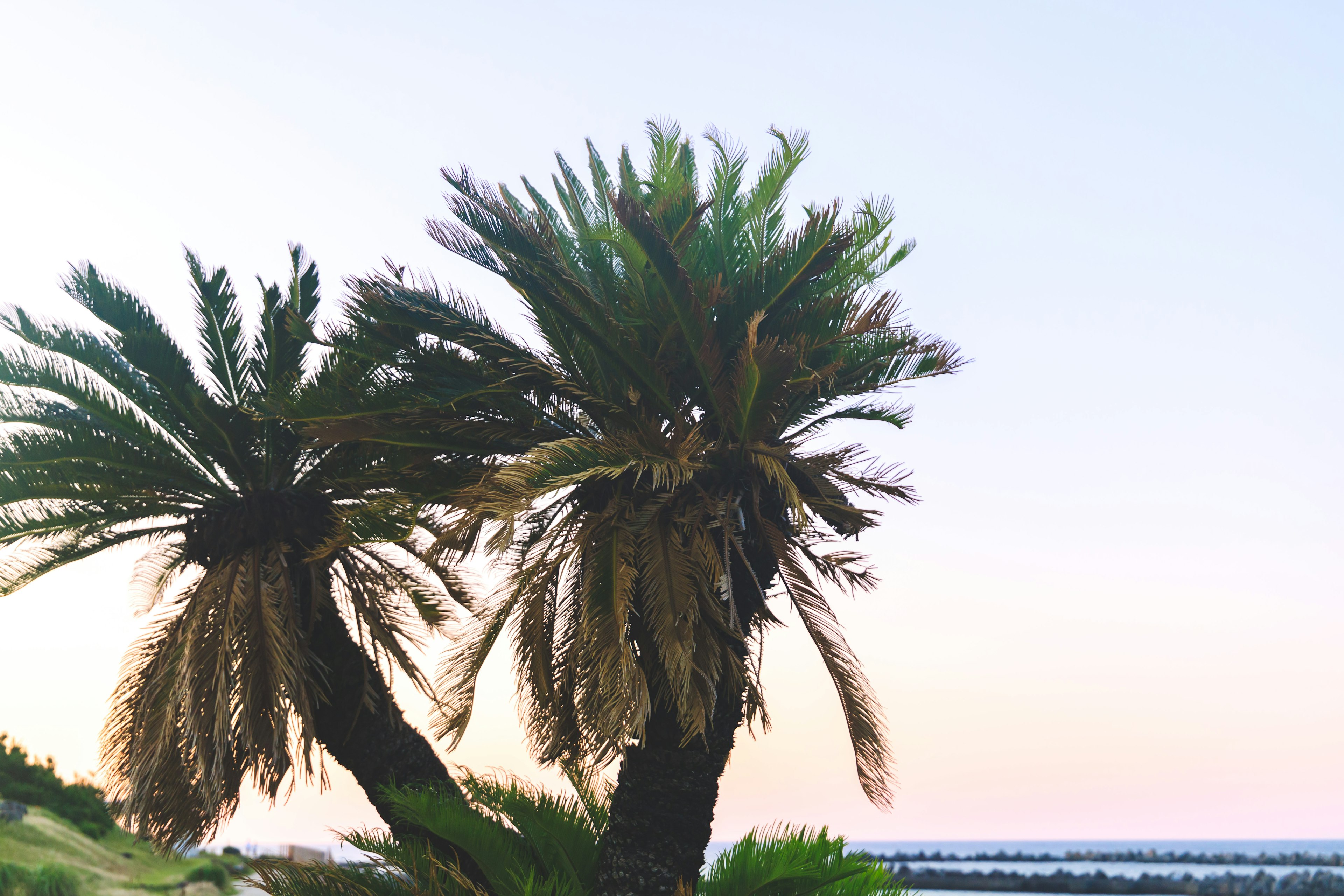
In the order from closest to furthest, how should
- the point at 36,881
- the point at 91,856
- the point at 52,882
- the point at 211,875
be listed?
the point at 36,881
the point at 52,882
the point at 91,856
the point at 211,875

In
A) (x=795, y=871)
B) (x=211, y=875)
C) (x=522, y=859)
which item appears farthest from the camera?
(x=211, y=875)

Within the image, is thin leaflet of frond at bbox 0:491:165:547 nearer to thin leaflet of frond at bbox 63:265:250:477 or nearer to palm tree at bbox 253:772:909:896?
thin leaflet of frond at bbox 63:265:250:477

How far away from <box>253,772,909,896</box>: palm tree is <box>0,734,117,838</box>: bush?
778 inches

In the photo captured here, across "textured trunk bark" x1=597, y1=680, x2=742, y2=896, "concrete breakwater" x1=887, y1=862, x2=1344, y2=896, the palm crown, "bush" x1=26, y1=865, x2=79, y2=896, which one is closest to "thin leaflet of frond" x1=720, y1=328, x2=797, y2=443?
the palm crown

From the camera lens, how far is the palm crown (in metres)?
8.11

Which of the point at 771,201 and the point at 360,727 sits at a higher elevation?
the point at 771,201

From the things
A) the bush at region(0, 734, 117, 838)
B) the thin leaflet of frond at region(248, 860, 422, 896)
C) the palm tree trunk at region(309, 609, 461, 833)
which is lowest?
the bush at region(0, 734, 117, 838)

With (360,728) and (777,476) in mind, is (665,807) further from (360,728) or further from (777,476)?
(360,728)

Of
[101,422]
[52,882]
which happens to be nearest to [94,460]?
[101,422]

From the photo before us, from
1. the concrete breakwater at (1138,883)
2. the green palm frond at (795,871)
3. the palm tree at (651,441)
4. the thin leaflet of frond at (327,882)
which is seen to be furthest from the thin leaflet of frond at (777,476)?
the concrete breakwater at (1138,883)

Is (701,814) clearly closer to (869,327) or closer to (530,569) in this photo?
(530,569)

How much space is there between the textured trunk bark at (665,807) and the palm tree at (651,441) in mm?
21

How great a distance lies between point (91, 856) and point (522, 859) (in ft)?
63.1

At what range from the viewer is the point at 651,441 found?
27.9 ft
